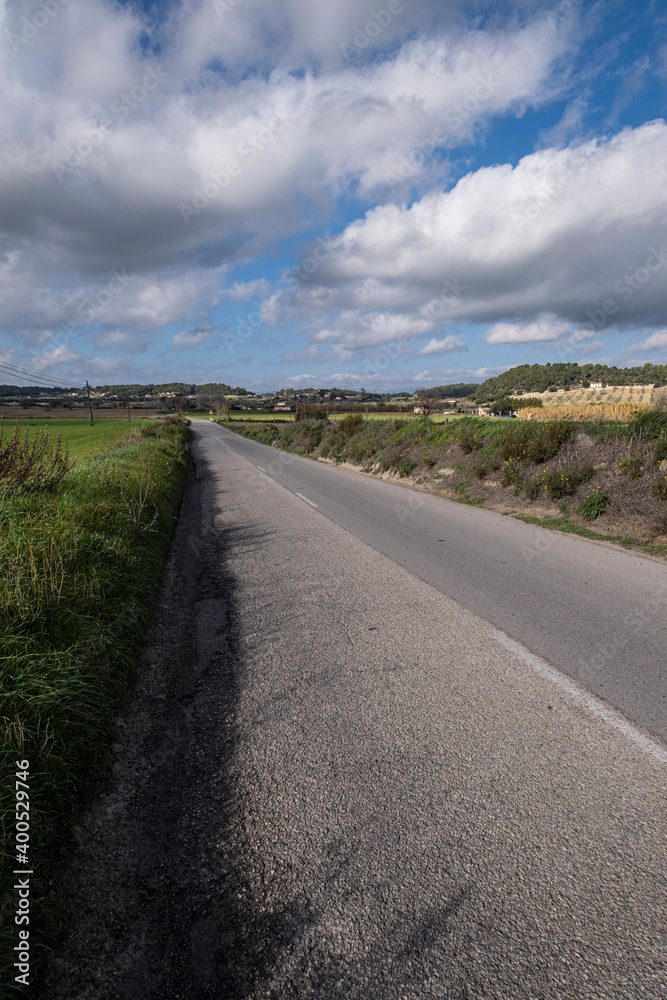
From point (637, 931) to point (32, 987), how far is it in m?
2.19

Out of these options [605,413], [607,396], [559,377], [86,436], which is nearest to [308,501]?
[605,413]

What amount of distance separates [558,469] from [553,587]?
5053mm

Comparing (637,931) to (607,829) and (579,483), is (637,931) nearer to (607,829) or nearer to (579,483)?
(607,829)

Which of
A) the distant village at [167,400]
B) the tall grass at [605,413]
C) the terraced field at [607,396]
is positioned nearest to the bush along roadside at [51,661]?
the tall grass at [605,413]

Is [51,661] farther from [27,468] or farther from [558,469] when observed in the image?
[558,469]

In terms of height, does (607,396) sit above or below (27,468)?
above

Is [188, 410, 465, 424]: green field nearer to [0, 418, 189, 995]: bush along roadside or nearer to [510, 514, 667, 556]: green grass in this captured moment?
[510, 514, 667, 556]: green grass

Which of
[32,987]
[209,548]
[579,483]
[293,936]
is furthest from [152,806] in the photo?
[579,483]

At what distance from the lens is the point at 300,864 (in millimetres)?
2129

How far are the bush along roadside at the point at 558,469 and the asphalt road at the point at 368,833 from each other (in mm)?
5167

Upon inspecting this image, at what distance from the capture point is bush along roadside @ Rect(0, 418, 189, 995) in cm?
204

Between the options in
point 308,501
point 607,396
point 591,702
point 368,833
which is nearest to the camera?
point 368,833

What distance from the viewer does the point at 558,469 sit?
9.73 m

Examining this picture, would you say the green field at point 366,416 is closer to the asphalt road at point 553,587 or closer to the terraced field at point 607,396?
the terraced field at point 607,396
